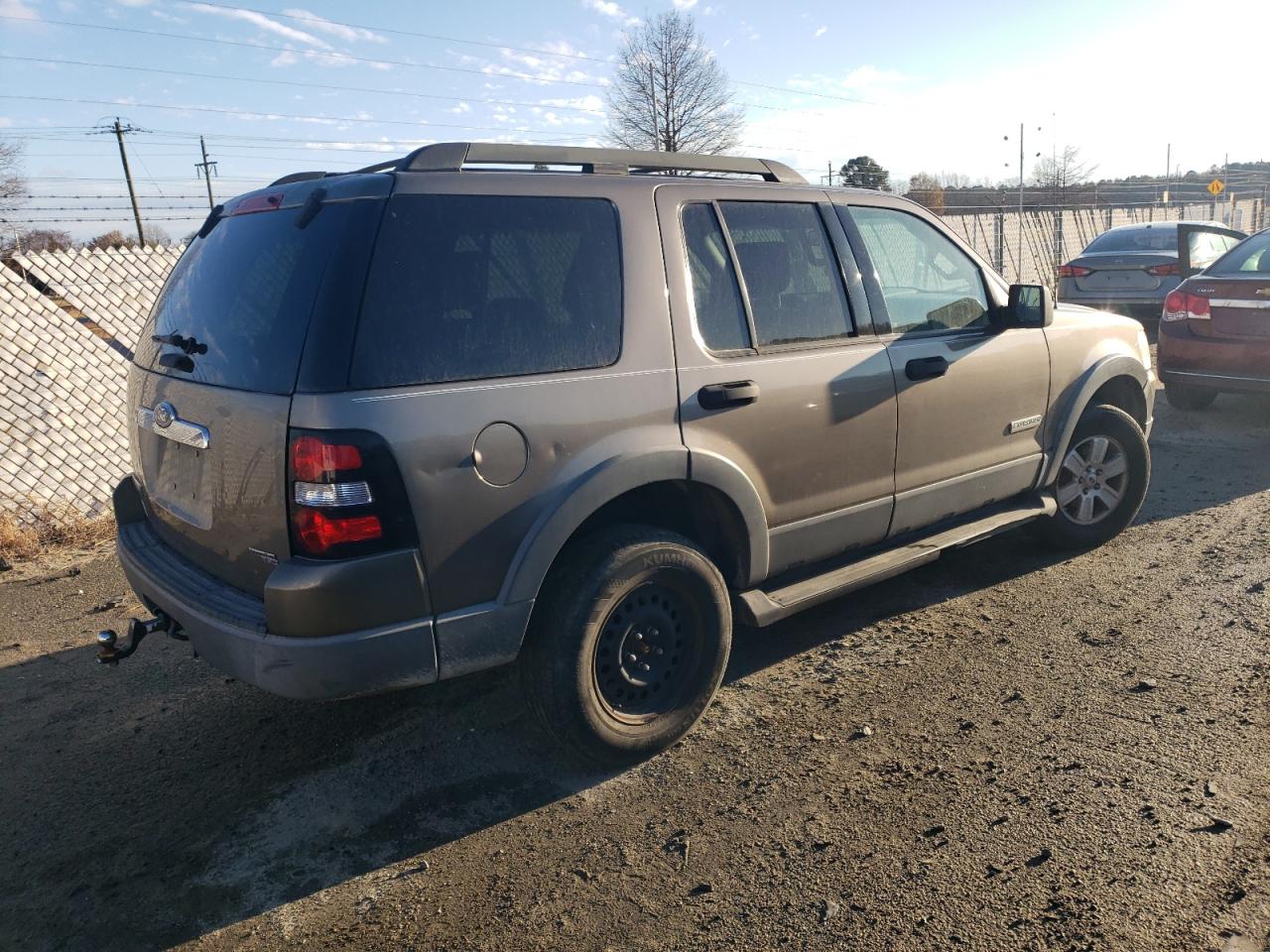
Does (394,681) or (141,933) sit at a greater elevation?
(394,681)

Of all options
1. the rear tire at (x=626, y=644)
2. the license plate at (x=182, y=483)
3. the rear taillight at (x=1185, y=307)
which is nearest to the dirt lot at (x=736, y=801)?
the rear tire at (x=626, y=644)

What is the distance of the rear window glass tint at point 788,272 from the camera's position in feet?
11.6

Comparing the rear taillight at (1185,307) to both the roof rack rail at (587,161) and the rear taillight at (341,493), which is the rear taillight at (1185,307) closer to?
the roof rack rail at (587,161)

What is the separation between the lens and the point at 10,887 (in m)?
2.73

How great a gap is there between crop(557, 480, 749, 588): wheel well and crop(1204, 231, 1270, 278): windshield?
6247mm

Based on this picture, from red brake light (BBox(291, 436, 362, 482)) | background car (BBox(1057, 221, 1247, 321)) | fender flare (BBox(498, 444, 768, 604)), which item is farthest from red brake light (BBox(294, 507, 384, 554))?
background car (BBox(1057, 221, 1247, 321))

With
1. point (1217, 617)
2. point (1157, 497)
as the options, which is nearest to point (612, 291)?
point (1217, 617)

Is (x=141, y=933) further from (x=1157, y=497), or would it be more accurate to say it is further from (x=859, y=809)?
(x=1157, y=497)

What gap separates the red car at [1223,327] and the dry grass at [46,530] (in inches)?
327

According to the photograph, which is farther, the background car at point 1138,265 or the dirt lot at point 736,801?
the background car at point 1138,265

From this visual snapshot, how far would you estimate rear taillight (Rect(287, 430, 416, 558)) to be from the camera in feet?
8.17

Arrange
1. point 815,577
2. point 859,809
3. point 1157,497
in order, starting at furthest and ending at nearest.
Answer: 1. point 1157,497
2. point 815,577
3. point 859,809

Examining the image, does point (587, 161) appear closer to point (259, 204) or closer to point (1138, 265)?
point (259, 204)

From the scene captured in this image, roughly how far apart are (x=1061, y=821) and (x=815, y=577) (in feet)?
4.28
